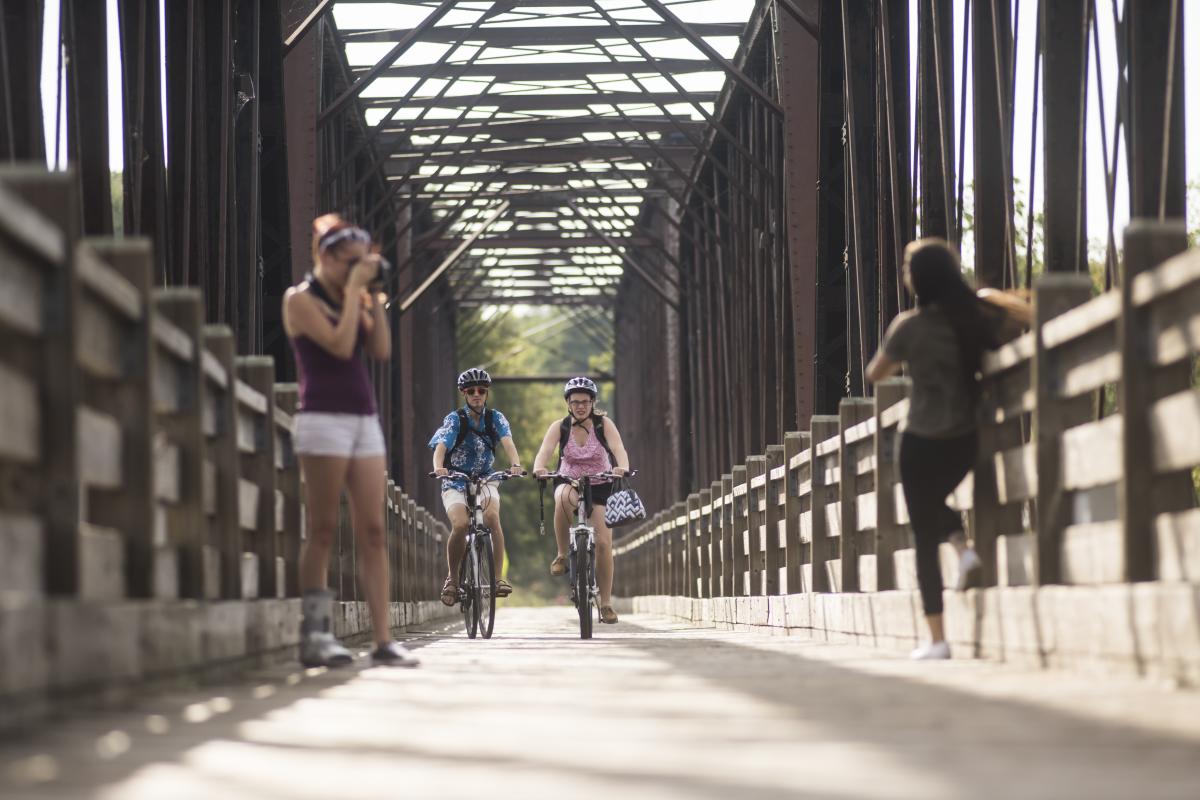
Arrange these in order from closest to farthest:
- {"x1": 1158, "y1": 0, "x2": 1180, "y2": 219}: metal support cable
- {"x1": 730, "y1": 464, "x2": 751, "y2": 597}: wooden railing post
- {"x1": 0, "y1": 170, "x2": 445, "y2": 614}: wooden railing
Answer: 1. {"x1": 0, "y1": 170, "x2": 445, "y2": 614}: wooden railing
2. {"x1": 1158, "y1": 0, "x2": 1180, "y2": 219}: metal support cable
3. {"x1": 730, "y1": 464, "x2": 751, "y2": 597}: wooden railing post

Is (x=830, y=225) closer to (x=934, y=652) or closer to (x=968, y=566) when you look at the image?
(x=934, y=652)

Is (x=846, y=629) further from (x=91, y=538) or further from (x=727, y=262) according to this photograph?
(x=727, y=262)

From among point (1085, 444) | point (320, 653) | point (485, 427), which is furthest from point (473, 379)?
point (1085, 444)

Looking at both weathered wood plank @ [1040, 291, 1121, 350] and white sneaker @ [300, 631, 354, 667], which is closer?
weathered wood plank @ [1040, 291, 1121, 350]

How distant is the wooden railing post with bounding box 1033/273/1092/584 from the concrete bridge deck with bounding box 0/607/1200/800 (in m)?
0.45

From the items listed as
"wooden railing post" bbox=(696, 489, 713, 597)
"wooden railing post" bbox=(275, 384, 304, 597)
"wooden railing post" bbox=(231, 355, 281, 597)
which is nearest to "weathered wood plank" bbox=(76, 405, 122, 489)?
"wooden railing post" bbox=(231, 355, 281, 597)

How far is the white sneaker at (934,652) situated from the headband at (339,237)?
8.57ft

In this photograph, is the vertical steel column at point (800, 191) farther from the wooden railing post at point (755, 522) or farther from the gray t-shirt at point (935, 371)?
the gray t-shirt at point (935, 371)

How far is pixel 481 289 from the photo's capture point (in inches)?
1881

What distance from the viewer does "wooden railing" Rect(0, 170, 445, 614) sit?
4547 mm

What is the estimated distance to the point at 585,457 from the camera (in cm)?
1300

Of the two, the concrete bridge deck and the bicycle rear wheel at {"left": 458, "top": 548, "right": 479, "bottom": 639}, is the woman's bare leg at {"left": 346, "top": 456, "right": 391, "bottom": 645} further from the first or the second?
the bicycle rear wheel at {"left": 458, "top": 548, "right": 479, "bottom": 639}

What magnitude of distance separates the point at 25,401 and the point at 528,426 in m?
84.4

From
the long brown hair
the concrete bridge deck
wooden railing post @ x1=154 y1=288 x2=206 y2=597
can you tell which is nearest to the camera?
the concrete bridge deck
